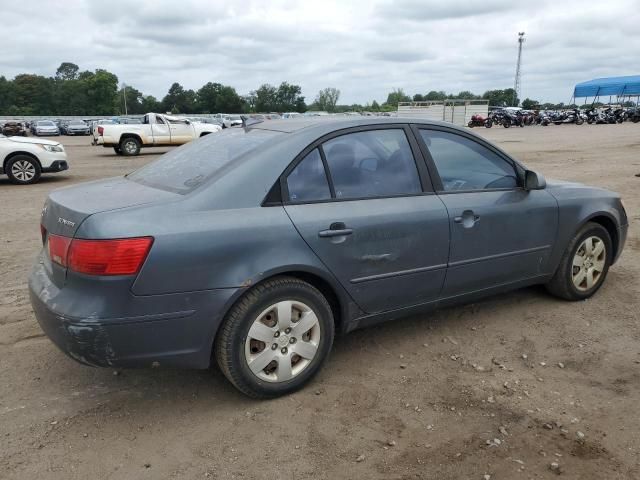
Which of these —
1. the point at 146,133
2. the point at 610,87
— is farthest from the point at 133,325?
the point at 610,87

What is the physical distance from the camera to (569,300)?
4582 millimetres

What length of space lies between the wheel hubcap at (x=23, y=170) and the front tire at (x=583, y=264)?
11.4 meters

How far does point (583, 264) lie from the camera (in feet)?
14.9

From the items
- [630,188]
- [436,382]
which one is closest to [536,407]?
[436,382]

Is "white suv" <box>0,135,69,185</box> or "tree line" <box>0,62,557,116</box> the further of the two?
"tree line" <box>0,62,557,116</box>

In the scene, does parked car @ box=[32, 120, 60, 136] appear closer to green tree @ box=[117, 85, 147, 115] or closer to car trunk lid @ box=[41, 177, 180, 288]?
car trunk lid @ box=[41, 177, 180, 288]

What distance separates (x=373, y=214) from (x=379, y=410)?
1129 millimetres

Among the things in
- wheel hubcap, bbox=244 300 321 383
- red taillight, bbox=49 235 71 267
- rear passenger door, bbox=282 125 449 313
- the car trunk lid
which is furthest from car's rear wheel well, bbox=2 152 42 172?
wheel hubcap, bbox=244 300 321 383

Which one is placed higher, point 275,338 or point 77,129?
point 275,338

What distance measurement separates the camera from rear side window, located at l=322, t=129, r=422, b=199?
3.35 m

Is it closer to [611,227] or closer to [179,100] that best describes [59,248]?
[611,227]

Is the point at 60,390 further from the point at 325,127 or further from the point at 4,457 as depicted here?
the point at 325,127

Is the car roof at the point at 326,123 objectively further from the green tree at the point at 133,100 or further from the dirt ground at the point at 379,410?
the green tree at the point at 133,100

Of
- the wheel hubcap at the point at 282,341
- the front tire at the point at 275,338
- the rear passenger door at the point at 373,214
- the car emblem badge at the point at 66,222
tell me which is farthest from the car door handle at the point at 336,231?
the car emblem badge at the point at 66,222
